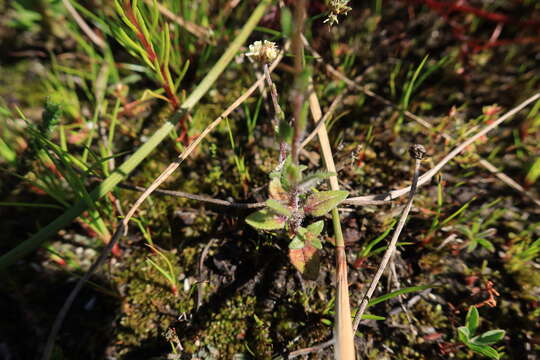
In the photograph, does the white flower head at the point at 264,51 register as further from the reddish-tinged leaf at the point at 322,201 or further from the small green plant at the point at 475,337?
the small green plant at the point at 475,337

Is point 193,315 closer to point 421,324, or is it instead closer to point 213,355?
point 213,355

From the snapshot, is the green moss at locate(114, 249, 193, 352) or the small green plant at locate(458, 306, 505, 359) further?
the green moss at locate(114, 249, 193, 352)

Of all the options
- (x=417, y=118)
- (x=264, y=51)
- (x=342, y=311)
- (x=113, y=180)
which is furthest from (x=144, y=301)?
(x=417, y=118)

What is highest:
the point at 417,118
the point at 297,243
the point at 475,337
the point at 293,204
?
the point at 417,118

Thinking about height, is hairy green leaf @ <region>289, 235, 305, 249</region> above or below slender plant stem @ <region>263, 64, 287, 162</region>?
below

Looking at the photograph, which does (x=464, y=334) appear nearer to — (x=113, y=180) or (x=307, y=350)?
(x=307, y=350)

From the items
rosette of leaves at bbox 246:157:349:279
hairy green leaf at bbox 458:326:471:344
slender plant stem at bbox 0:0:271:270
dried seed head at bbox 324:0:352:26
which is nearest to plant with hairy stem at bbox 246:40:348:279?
rosette of leaves at bbox 246:157:349:279

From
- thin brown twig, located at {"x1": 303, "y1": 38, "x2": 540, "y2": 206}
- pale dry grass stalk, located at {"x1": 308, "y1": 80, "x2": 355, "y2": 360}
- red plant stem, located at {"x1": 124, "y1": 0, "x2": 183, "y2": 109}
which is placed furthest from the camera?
thin brown twig, located at {"x1": 303, "y1": 38, "x2": 540, "y2": 206}

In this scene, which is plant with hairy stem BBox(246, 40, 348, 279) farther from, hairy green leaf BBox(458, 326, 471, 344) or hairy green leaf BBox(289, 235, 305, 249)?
hairy green leaf BBox(458, 326, 471, 344)

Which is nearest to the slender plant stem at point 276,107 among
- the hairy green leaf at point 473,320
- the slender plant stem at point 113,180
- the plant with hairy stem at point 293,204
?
the plant with hairy stem at point 293,204

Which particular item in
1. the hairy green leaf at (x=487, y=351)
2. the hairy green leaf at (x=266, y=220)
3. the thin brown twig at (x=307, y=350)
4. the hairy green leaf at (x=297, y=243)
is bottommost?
the thin brown twig at (x=307, y=350)

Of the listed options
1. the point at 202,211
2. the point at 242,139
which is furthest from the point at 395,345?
the point at 242,139
